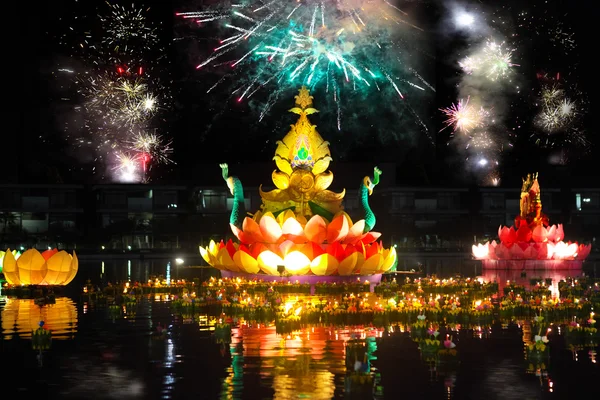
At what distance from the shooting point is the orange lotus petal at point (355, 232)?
99.5 feet

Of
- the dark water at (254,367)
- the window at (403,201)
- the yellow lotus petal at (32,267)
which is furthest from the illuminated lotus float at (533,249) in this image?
the window at (403,201)

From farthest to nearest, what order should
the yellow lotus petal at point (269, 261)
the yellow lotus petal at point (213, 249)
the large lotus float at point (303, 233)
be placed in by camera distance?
the yellow lotus petal at point (213, 249) → the yellow lotus petal at point (269, 261) → the large lotus float at point (303, 233)

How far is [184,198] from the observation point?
73250 mm

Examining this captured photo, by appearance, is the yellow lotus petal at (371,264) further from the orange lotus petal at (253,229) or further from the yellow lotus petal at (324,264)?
the orange lotus petal at (253,229)

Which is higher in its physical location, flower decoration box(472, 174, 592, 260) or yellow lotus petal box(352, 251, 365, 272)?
flower decoration box(472, 174, 592, 260)

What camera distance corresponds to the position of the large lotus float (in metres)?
28.8

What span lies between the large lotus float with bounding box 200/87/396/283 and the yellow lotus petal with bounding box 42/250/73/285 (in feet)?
18.3

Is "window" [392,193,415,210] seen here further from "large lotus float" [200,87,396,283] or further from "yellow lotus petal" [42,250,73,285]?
"yellow lotus petal" [42,250,73,285]

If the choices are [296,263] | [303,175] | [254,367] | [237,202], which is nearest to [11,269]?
[296,263]

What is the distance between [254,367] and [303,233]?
1565 cm

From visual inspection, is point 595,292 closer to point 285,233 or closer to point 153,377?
point 285,233

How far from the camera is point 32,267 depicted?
86.1 feet

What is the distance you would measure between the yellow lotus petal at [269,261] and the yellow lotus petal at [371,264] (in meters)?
2.46

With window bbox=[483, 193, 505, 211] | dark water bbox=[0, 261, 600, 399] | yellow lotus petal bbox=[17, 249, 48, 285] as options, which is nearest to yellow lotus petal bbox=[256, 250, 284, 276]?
yellow lotus petal bbox=[17, 249, 48, 285]
